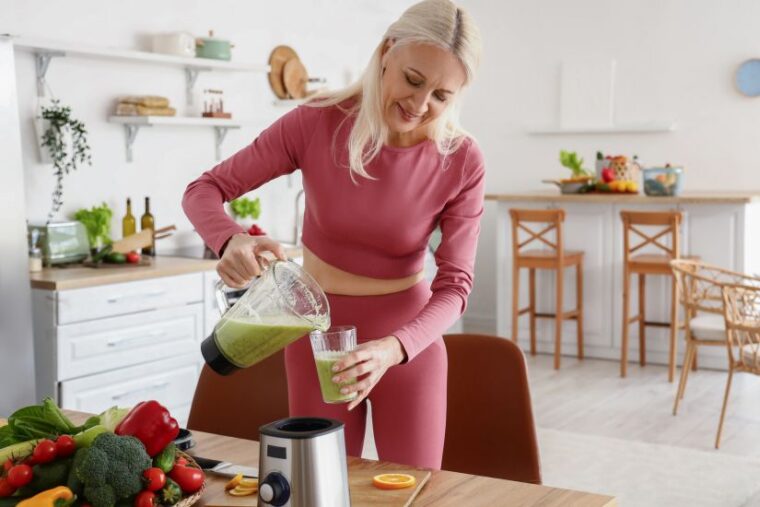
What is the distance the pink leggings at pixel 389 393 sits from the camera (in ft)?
6.06

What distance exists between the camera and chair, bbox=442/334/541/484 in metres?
2.01

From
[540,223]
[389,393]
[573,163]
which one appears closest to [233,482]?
[389,393]

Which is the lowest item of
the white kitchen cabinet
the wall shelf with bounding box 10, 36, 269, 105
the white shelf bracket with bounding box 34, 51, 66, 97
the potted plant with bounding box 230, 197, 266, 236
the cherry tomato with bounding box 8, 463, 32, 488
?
the white kitchen cabinet

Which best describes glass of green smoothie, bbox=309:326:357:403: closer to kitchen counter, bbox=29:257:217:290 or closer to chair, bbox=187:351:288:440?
chair, bbox=187:351:288:440

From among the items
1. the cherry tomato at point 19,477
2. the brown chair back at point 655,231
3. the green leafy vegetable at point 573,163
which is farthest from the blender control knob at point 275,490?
the green leafy vegetable at point 573,163

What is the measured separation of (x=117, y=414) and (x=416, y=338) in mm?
508

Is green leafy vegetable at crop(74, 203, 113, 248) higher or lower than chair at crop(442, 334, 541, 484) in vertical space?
higher

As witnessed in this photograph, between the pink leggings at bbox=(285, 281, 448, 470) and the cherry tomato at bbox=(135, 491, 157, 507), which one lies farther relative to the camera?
the pink leggings at bbox=(285, 281, 448, 470)

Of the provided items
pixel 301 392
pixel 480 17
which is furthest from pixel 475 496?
pixel 480 17

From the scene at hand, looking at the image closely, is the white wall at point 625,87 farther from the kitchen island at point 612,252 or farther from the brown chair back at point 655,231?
the brown chair back at point 655,231

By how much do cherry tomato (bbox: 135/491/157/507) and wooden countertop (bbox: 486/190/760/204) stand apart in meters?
4.58

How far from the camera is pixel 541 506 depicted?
1.39m

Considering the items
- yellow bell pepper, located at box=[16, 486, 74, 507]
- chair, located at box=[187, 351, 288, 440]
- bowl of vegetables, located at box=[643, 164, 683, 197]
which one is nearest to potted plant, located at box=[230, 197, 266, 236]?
bowl of vegetables, located at box=[643, 164, 683, 197]

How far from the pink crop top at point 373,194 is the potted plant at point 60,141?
8.41ft
